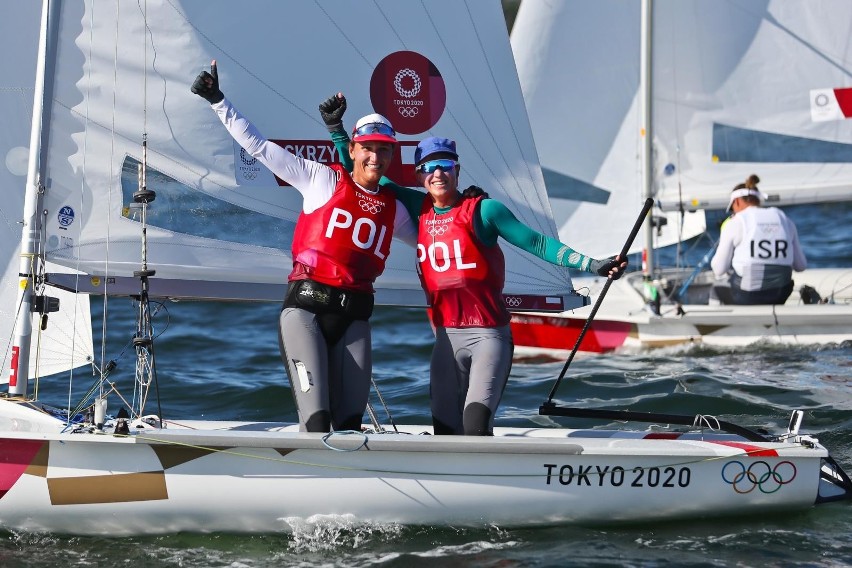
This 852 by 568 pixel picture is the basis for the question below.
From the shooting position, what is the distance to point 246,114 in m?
5.15

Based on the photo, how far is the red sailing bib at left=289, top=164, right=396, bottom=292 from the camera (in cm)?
443

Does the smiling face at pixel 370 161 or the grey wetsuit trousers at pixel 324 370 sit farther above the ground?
the smiling face at pixel 370 161

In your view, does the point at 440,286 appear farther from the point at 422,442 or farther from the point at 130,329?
the point at 130,329

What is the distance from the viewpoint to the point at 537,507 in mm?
4473

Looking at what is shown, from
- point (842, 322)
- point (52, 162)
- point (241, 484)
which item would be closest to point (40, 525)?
point (241, 484)

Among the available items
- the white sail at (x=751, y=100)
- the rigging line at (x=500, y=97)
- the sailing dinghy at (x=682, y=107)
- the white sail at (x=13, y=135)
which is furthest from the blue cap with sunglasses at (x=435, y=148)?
the white sail at (x=751, y=100)

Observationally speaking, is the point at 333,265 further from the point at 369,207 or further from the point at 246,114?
the point at 246,114

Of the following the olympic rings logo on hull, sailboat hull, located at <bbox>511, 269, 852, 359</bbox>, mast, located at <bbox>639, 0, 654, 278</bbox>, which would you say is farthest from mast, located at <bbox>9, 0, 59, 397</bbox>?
mast, located at <bbox>639, 0, 654, 278</bbox>

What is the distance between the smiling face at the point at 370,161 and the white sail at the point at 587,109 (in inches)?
210

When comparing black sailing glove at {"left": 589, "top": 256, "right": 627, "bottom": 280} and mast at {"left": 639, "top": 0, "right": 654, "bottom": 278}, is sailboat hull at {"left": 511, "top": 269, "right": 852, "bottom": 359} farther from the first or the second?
black sailing glove at {"left": 589, "top": 256, "right": 627, "bottom": 280}

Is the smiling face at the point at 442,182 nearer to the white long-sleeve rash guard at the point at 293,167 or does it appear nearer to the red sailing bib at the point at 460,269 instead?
the red sailing bib at the point at 460,269

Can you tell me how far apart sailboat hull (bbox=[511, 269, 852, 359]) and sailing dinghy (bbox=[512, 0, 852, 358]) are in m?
0.96

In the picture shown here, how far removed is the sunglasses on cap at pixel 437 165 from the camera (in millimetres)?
4465

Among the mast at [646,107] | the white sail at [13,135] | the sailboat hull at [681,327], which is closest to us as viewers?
the white sail at [13,135]
